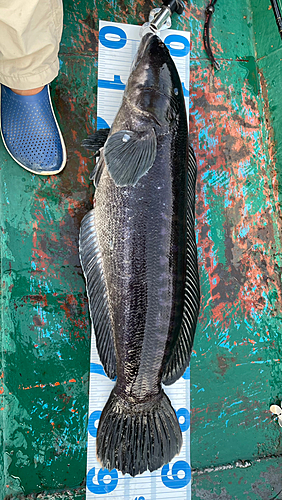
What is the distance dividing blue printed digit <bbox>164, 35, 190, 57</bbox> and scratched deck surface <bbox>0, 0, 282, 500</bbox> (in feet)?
0.24

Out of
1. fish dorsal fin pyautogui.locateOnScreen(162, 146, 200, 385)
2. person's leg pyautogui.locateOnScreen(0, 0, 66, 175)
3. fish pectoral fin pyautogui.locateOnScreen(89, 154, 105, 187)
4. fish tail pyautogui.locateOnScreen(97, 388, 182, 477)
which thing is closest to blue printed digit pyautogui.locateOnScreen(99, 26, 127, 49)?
person's leg pyautogui.locateOnScreen(0, 0, 66, 175)

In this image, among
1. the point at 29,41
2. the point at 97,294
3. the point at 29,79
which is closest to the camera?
the point at 29,41

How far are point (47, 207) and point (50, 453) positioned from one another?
1.57 meters

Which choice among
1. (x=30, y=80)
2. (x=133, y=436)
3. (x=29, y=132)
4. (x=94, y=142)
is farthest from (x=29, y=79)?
(x=133, y=436)

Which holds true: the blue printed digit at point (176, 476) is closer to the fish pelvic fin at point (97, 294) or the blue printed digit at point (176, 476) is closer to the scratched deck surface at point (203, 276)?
the scratched deck surface at point (203, 276)

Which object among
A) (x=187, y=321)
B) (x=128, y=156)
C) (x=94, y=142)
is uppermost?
(x=94, y=142)

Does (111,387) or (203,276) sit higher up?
(203,276)

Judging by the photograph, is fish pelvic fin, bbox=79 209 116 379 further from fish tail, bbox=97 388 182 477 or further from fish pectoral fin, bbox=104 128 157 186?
fish pectoral fin, bbox=104 128 157 186

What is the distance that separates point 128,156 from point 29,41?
77 centimetres

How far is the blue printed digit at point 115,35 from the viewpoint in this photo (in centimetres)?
240

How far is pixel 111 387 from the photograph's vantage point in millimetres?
2232

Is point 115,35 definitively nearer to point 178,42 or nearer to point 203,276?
point 178,42

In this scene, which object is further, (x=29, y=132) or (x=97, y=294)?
(x=29, y=132)

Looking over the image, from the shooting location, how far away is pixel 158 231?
1.81 meters
